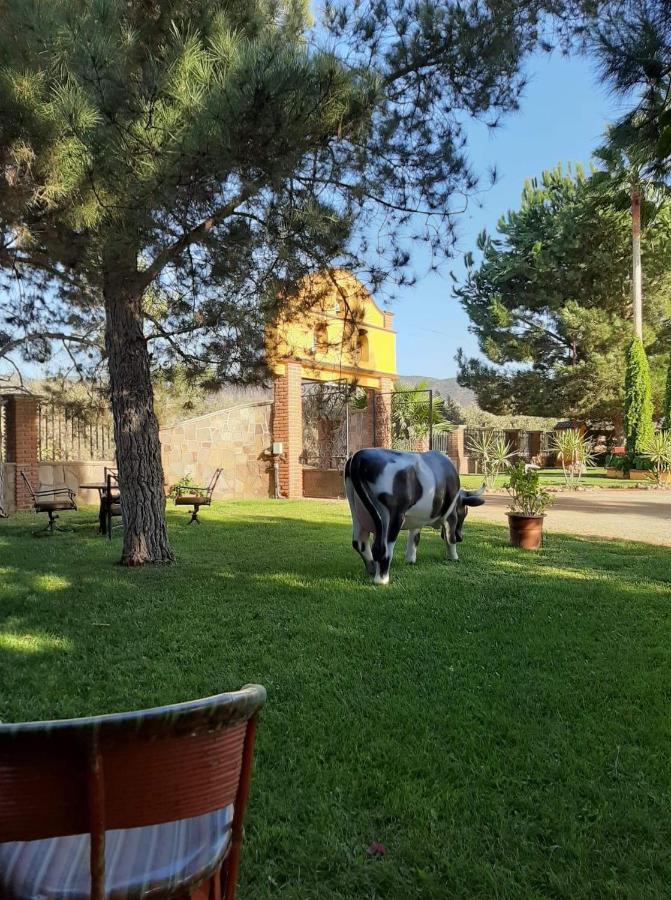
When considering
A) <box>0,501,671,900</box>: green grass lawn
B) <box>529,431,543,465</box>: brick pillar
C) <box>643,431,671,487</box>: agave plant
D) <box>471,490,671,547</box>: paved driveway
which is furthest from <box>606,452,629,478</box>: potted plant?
<box>0,501,671,900</box>: green grass lawn

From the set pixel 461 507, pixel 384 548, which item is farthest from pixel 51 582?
pixel 461 507

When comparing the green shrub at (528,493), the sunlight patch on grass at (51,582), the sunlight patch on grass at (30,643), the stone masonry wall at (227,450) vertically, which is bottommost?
the sunlight patch on grass at (30,643)

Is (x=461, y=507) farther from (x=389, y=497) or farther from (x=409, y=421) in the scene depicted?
(x=409, y=421)

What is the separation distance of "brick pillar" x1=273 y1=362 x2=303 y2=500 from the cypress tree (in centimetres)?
1123

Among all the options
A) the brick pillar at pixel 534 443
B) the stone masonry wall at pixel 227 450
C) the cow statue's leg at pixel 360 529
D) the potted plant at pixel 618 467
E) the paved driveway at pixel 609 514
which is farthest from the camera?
the brick pillar at pixel 534 443

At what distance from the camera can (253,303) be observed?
20.9 ft

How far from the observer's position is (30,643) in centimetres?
393

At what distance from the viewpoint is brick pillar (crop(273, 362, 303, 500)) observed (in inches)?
580

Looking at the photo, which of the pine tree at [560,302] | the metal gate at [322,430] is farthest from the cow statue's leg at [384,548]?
the pine tree at [560,302]

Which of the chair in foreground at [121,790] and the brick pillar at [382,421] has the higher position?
the brick pillar at [382,421]

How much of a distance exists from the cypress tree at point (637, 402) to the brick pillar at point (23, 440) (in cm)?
1676

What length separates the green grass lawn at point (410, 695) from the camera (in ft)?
6.31

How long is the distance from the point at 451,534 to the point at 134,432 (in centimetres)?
337

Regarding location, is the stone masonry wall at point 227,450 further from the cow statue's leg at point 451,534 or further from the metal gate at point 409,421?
the cow statue's leg at point 451,534
